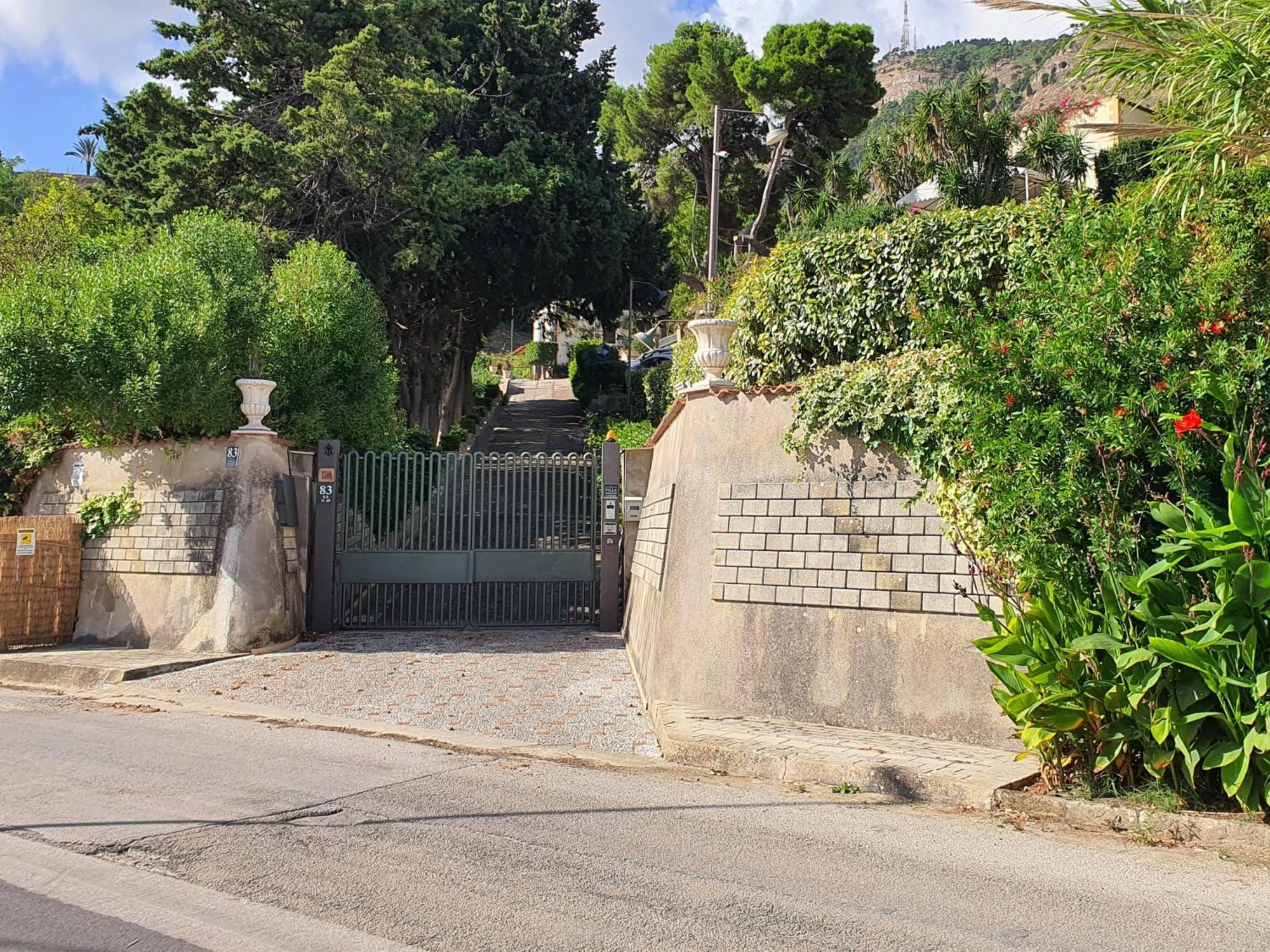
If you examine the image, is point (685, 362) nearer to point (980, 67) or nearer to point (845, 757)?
point (845, 757)

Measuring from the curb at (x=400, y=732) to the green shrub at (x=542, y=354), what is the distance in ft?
180

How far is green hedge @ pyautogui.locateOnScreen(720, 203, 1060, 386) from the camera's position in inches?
374

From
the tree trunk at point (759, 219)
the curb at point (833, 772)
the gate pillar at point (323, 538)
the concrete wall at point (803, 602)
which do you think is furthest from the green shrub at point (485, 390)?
the curb at point (833, 772)

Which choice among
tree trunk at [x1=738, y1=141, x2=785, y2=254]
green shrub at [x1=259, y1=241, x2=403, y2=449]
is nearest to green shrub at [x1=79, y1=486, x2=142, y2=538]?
green shrub at [x1=259, y1=241, x2=403, y2=449]

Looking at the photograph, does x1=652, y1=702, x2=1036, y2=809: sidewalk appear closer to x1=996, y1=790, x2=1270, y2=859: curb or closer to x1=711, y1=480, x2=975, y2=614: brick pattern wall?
x1=996, y1=790, x2=1270, y2=859: curb

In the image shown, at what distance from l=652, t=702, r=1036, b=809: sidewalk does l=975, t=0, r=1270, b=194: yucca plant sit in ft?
13.5

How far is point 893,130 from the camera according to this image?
29.6 m

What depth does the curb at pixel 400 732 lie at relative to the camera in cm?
743

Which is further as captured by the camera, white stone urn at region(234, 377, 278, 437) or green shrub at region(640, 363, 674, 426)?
green shrub at region(640, 363, 674, 426)

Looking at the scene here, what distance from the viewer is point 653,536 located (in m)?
11.3

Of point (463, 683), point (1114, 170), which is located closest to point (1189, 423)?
point (463, 683)

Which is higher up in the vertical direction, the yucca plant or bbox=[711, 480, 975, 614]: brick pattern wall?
the yucca plant

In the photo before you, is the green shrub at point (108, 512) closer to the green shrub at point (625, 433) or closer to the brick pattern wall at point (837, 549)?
the green shrub at point (625, 433)

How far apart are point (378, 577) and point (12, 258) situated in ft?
35.2
